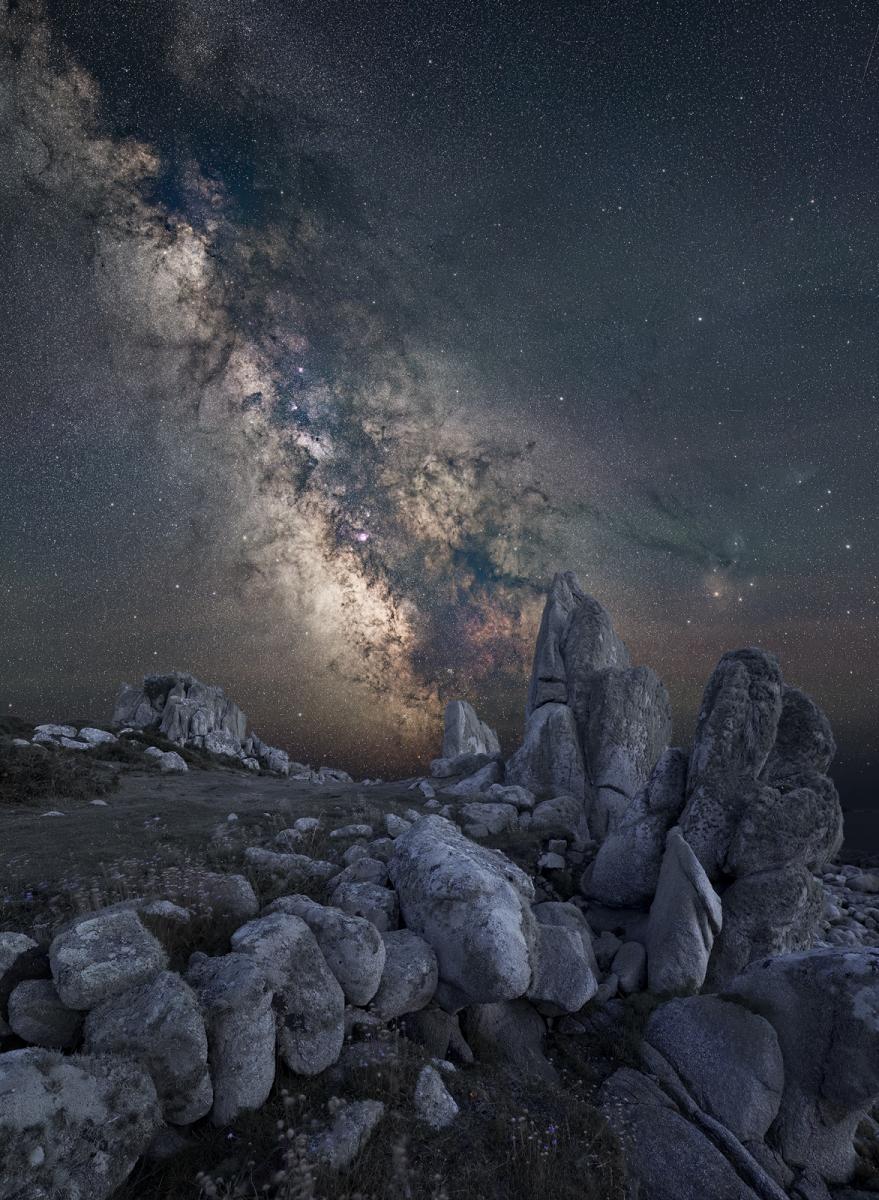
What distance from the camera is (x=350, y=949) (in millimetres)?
7402

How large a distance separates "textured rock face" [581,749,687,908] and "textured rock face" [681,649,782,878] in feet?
1.80

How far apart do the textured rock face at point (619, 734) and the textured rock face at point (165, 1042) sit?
22.6 m

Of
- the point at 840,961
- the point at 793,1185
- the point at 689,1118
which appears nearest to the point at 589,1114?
the point at 689,1118

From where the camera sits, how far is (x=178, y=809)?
20094mm

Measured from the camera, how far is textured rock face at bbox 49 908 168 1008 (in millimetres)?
5629

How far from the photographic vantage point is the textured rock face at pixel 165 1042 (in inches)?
202

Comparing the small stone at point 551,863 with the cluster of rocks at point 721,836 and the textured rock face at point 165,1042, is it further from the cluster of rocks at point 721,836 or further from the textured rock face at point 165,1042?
the textured rock face at point 165,1042

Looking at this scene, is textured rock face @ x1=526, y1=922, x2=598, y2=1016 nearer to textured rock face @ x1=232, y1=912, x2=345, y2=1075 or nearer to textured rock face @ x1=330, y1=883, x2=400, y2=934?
textured rock face @ x1=330, y1=883, x2=400, y2=934

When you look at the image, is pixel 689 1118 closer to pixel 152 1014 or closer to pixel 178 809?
pixel 152 1014

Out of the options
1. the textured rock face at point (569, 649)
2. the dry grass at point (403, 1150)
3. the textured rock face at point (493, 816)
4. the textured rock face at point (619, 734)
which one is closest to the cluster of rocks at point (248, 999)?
the dry grass at point (403, 1150)

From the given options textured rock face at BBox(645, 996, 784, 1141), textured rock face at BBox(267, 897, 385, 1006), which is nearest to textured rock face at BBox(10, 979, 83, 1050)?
textured rock face at BBox(267, 897, 385, 1006)

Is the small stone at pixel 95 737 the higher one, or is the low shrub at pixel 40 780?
the low shrub at pixel 40 780

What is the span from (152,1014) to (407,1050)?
10.8ft

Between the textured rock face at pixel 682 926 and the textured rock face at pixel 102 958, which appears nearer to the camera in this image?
the textured rock face at pixel 102 958
